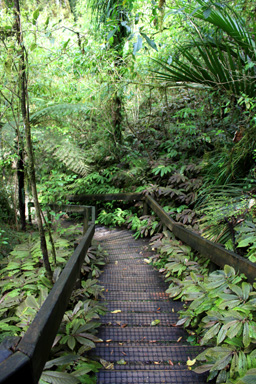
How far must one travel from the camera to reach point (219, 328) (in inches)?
73.3

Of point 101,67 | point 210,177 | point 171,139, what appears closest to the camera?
point 210,177

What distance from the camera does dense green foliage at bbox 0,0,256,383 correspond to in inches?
91.6

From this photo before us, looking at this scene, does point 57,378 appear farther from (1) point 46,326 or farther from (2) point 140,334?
(2) point 140,334

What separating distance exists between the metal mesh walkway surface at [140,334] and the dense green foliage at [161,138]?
193mm

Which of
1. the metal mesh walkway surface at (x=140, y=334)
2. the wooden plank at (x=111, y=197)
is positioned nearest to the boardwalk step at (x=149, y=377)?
the metal mesh walkway surface at (x=140, y=334)

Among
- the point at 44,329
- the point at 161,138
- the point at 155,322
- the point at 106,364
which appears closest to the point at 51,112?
the point at 161,138

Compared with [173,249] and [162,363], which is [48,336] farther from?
[173,249]

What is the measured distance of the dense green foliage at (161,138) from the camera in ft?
7.64

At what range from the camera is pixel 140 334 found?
243 cm

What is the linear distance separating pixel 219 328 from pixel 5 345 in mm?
1449

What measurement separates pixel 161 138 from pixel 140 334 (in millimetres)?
5713

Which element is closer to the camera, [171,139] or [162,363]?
[162,363]

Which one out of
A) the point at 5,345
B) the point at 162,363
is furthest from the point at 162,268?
the point at 5,345

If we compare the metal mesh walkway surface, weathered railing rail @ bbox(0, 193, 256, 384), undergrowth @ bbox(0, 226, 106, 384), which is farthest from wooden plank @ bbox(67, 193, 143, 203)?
weathered railing rail @ bbox(0, 193, 256, 384)
